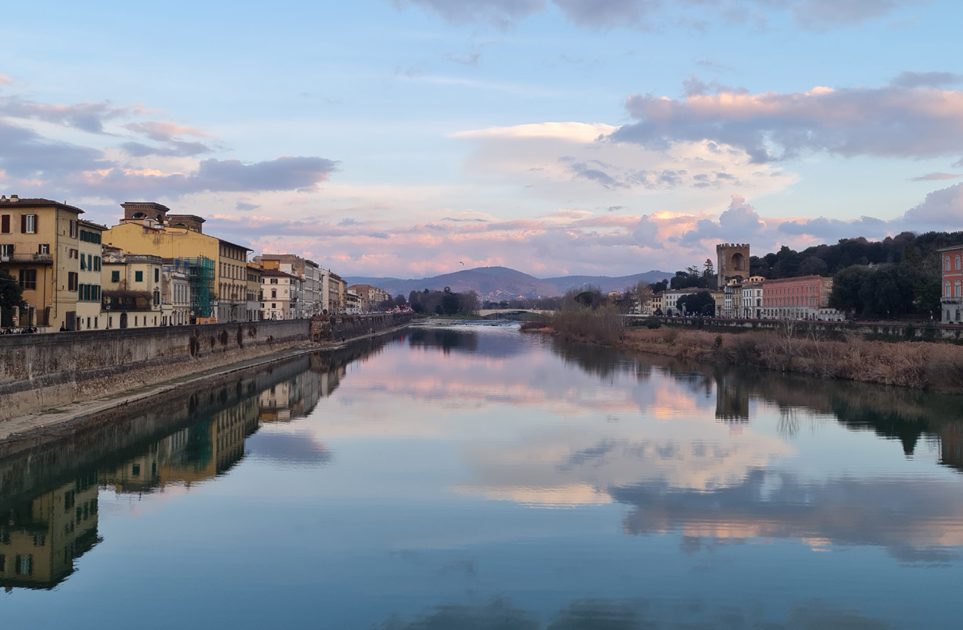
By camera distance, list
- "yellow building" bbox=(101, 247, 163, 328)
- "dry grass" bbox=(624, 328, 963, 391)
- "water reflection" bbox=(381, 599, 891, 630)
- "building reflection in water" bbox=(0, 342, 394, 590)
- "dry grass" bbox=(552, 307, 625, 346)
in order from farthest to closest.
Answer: "dry grass" bbox=(552, 307, 625, 346), "yellow building" bbox=(101, 247, 163, 328), "dry grass" bbox=(624, 328, 963, 391), "building reflection in water" bbox=(0, 342, 394, 590), "water reflection" bbox=(381, 599, 891, 630)

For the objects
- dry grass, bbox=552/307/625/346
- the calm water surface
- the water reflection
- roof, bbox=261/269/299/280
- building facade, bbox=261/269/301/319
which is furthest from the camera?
building facade, bbox=261/269/301/319

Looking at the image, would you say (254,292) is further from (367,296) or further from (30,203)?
(367,296)

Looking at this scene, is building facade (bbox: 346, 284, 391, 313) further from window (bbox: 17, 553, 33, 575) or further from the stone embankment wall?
window (bbox: 17, 553, 33, 575)

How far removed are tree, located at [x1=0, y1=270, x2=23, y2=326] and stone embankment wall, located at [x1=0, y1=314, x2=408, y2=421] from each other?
3389 mm

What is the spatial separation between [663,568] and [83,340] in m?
15.8

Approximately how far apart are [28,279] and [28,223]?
170cm

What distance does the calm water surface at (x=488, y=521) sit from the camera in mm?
8758

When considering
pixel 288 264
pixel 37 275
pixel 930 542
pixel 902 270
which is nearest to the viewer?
pixel 930 542

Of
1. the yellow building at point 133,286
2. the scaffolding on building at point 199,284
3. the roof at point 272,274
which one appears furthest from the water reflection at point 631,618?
the roof at point 272,274

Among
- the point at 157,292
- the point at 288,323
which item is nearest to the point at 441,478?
the point at 157,292

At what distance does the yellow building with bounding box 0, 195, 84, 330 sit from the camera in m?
25.4

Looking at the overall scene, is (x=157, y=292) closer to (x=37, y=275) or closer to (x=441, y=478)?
(x=37, y=275)

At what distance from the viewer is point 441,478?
48.4ft

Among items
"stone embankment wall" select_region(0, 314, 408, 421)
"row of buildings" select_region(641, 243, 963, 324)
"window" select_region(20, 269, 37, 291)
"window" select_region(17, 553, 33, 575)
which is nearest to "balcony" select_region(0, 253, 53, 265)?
"window" select_region(20, 269, 37, 291)
